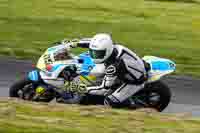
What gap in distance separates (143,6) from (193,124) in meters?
14.0

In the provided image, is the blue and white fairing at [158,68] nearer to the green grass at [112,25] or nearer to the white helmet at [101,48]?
the white helmet at [101,48]

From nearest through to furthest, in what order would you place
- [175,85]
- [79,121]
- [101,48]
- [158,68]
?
1. [79,121]
2. [101,48]
3. [158,68]
4. [175,85]

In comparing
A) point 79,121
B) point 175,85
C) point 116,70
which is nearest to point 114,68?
point 116,70

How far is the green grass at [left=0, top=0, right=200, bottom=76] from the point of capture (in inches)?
711

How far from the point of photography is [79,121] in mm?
9484

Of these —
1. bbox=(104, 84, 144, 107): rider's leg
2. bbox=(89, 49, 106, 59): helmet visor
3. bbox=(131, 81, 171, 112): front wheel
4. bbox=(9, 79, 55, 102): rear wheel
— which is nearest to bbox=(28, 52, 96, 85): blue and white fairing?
bbox=(9, 79, 55, 102): rear wheel

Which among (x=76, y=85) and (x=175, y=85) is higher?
(x=76, y=85)

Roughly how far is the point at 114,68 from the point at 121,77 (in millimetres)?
356

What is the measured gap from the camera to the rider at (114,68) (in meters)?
11.9

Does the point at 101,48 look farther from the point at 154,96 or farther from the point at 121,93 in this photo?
the point at 154,96

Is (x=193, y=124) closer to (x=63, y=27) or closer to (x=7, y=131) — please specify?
(x=7, y=131)

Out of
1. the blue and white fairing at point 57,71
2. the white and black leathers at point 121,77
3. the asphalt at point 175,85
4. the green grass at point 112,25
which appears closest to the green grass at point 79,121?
the white and black leathers at point 121,77

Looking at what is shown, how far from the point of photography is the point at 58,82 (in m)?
12.4

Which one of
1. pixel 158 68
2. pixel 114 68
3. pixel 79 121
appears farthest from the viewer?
pixel 158 68
